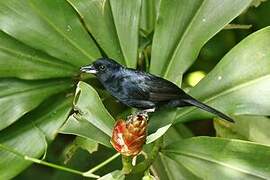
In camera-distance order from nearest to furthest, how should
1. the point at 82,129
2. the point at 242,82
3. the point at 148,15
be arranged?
the point at 82,129 < the point at 242,82 < the point at 148,15

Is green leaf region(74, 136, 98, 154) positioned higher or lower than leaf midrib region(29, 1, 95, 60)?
lower

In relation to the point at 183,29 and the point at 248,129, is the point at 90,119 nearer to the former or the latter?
the point at 183,29

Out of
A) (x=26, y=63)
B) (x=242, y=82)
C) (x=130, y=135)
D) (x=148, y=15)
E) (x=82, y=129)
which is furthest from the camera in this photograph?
(x=148, y=15)

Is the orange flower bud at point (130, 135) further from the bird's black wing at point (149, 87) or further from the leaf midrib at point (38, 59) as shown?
the leaf midrib at point (38, 59)

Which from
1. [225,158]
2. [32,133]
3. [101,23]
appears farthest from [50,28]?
[225,158]

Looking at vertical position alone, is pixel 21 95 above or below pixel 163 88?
below

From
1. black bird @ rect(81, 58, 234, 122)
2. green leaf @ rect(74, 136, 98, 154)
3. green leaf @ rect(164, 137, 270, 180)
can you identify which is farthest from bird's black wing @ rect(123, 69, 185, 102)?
green leaf @ rect(74, 136, 98, 154)

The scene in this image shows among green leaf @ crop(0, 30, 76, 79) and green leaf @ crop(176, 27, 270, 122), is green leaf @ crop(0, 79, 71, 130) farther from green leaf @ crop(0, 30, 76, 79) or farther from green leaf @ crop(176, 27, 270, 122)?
green leaf @ crop(176, 27, 270, 122)
